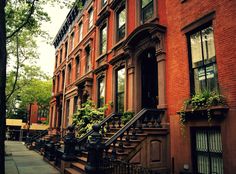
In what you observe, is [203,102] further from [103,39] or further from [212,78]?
[103,39]

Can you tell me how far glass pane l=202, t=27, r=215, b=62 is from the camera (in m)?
6.84

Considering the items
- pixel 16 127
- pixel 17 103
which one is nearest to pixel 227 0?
pixel 16 127

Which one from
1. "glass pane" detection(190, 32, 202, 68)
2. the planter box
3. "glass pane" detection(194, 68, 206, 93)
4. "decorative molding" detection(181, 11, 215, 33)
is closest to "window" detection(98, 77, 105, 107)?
"decorative molding" detection(181, 11, 215, 33)

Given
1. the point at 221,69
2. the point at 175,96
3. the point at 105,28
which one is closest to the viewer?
the point at 221,69

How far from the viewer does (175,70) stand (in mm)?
7902

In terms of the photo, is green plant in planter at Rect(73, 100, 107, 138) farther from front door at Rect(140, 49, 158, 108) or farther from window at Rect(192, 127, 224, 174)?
window at Rect(192, 127, 224, 174)

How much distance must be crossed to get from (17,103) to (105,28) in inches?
1848

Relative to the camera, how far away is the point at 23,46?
20.2 metres

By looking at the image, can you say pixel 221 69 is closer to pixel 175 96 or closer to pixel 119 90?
pixel 175 96

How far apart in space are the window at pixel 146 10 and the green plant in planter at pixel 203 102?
4.94 meters

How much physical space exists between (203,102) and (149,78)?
13.5 ft

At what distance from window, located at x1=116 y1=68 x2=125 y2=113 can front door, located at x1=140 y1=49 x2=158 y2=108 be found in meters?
1.55

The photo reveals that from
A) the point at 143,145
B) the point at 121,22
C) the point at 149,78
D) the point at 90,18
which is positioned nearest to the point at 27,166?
the point at 143,145

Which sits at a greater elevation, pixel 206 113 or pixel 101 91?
pixel 101 91
